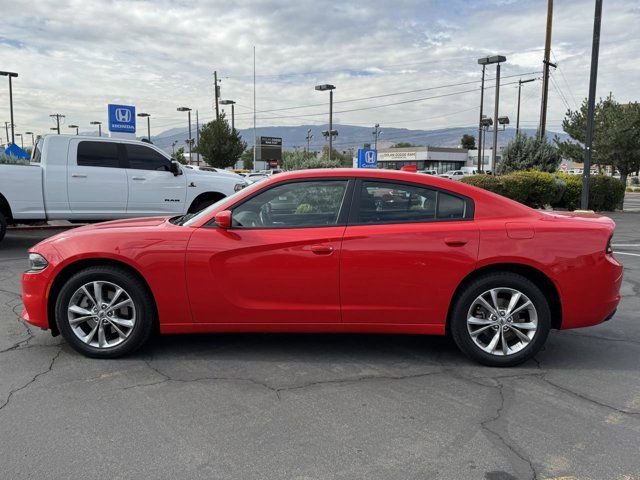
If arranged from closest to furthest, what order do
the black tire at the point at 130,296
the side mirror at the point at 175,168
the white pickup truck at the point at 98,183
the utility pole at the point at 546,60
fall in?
the black tire at the point at 130,296 → the white pickup truck at the point at 98,183 → the side mirror at the point at 175,168 → the utility pole at the point at 546,60

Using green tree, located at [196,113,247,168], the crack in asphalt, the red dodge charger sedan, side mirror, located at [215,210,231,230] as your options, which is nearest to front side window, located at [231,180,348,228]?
the red dodge charger sedan

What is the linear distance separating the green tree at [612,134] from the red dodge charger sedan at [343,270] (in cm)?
3862

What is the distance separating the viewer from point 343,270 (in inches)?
164

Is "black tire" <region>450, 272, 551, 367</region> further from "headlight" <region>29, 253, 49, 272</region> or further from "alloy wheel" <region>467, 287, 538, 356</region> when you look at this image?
"headlight" <region>29, 253, 49, 272</region>

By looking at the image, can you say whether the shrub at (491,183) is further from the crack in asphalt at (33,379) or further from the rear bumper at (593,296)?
the crack in asphalt at (33,379)

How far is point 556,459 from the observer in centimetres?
297

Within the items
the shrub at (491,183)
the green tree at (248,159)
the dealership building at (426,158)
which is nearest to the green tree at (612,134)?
the shrub at (491,183)

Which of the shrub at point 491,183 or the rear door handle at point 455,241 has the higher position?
the shrub at point 491,183

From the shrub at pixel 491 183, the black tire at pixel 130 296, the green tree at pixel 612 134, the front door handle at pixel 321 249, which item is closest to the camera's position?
the front door handle at pixel 321 249

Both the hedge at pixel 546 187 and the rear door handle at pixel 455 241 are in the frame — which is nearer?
the rear door handle at pixel 455 241

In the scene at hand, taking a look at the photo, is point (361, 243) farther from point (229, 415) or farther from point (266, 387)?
point (229, 415)

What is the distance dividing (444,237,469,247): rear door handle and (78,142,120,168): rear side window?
26.1ft

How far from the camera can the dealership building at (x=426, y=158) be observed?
9162 cm

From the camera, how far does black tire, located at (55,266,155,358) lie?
4.29 metres
